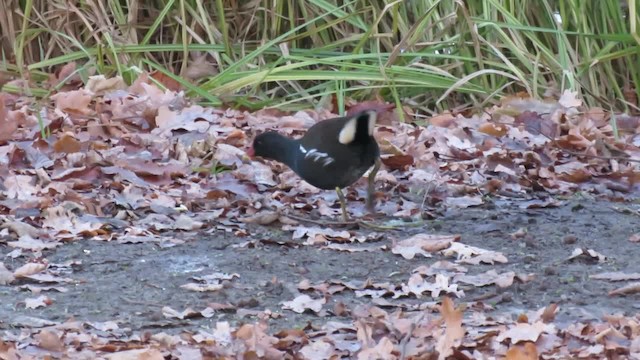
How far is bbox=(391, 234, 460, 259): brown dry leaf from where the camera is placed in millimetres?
4543

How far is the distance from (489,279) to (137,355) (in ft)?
4.49

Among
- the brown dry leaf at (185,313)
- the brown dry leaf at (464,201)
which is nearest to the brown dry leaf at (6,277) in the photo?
Answer: the brown dry leaf at (185,313)

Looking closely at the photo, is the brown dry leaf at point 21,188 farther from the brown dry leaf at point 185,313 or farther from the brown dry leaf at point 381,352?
the brown dry leaf at point 381,352

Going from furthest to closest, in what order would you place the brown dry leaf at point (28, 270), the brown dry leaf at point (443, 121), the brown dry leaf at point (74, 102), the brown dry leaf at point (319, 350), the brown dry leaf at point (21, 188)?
the brown dry leaf at point (443, 121), the brown dry leaf at point (74, 102), the brown dry leaf at point (21, 188), the brown dry leaf at point (28, 270), the brown dry leaf at point (319, 350)

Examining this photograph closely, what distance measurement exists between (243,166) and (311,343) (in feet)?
8.50

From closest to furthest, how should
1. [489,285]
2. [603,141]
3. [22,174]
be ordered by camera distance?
[489,285]
[22,174]
[603,141]

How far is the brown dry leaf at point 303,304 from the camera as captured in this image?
12.4 ft

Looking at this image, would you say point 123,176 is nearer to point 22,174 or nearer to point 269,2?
point 22,174

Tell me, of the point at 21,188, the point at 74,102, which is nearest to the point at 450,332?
the point at 21,188

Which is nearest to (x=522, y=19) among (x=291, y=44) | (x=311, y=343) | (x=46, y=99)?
(x=291, y=44)

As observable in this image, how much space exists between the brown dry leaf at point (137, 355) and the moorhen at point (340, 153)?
1899 millimetres

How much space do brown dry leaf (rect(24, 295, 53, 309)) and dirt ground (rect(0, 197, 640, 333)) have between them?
0.02 meters

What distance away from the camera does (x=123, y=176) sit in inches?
216

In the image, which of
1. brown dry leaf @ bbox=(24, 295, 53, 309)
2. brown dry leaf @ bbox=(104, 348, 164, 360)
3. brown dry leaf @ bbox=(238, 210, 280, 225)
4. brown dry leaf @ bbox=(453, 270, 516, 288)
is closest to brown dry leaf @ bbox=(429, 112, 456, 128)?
brown dry leaf @ bbox=(238, 210, 280, 225)
